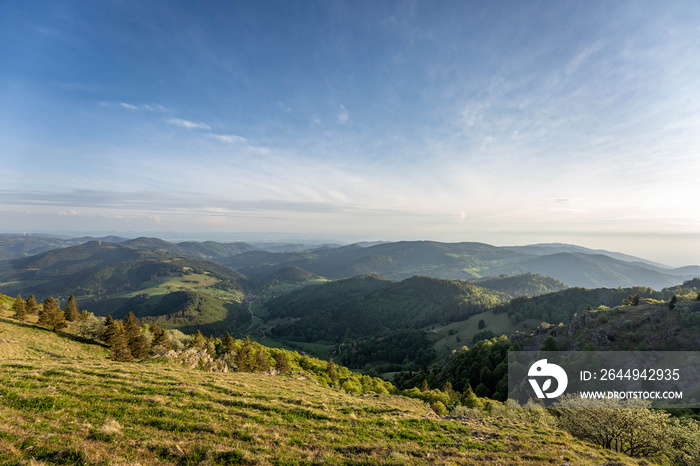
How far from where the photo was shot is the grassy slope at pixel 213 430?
10.9 meters

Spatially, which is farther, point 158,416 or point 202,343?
point 202,343

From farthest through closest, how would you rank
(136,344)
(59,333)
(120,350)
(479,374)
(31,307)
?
(479,374), (31,307), (59,333), (136,344), (120,350)

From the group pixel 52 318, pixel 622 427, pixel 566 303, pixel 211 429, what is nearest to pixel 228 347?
pixel 52 318

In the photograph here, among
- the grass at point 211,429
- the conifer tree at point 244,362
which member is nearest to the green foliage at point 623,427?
the grass at point 211,429

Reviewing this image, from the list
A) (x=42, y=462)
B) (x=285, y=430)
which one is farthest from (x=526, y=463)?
(x=42, y=462)

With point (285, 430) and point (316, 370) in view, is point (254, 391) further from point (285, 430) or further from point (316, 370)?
point (316, 370)

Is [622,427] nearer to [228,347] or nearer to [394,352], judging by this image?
[228,347]

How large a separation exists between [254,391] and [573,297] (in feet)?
827

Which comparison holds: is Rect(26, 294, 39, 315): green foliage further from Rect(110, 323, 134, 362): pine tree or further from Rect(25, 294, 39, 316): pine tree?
Rect(110, 323, 134, 362): pine tree

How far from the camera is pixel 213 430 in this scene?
1464cm

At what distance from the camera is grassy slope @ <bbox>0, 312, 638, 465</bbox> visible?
10.9 m

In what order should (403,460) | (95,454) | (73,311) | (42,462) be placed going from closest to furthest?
(42,462) → (95,454) → (403,460) → (73,311)

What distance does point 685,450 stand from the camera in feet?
87.6

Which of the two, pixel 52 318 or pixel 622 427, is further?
pixel 52 318
